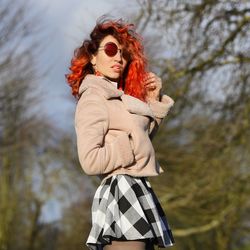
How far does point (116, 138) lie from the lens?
3.03 m

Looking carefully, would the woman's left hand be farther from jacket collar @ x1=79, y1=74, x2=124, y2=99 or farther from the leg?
the leg

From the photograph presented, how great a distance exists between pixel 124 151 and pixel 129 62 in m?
0.51

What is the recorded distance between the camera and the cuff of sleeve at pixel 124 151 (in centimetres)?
299

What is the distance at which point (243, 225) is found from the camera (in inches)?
738

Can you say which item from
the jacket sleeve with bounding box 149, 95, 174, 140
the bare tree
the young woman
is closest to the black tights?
the young woman

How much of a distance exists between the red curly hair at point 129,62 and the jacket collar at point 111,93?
0.11 m

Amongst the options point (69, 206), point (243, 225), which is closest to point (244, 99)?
point (243, 225)

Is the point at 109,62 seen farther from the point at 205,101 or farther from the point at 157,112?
the point at 205,101

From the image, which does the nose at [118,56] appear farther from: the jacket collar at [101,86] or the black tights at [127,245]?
Answer: the black tights at [127,245]

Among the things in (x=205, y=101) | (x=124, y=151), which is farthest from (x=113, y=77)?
(x=205, y=101)

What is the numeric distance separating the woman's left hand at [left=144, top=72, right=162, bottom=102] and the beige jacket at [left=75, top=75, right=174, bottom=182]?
16 centimetres

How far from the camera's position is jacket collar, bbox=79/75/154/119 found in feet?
10.1

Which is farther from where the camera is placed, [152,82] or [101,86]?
[152,82]

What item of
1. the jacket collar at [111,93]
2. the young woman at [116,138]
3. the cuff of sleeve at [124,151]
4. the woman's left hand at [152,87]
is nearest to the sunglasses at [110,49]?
the young woman at [116,138]
